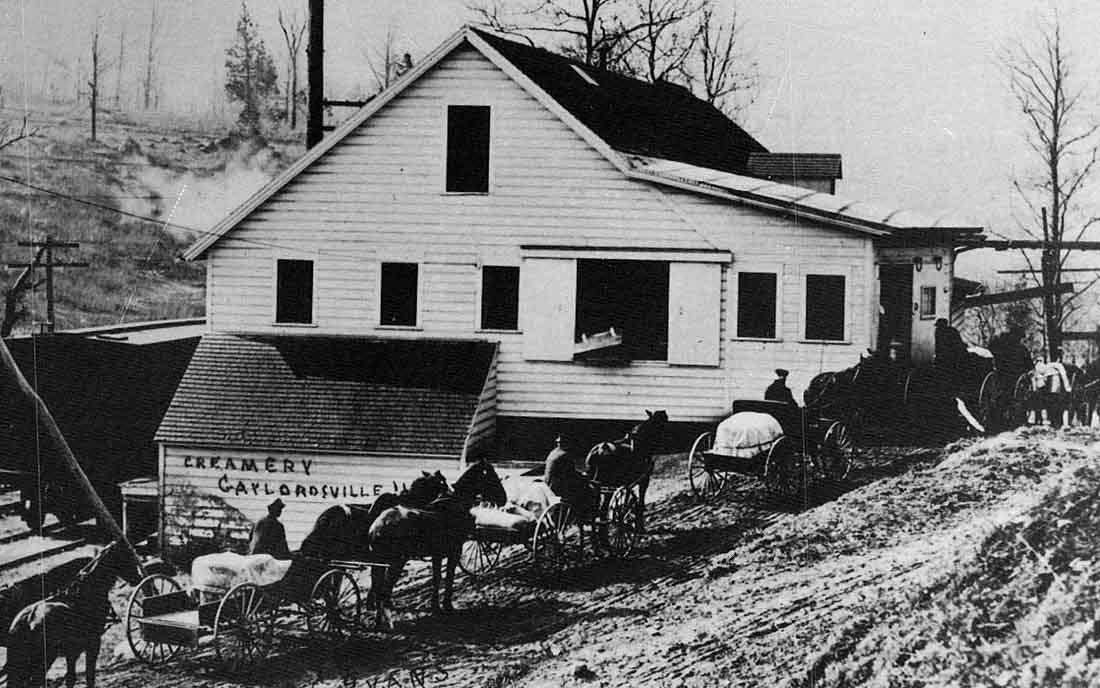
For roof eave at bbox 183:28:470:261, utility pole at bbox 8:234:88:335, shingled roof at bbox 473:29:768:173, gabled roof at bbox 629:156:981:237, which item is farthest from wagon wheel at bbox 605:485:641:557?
utility pole at bbox 8:234:88:335

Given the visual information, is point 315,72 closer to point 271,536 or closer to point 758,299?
point 271,536

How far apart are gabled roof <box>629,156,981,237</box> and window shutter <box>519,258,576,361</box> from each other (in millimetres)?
864

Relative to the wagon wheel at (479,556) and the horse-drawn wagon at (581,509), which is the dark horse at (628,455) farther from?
the wagon wheel at (479,556)

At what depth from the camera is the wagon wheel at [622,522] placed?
263 inches

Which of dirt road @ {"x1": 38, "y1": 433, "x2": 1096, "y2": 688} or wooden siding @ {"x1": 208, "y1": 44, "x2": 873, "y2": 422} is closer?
dirt road @ {"x1": 38, "y1": 433, "x2": 1096, "y2": 688}

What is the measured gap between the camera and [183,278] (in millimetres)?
7570

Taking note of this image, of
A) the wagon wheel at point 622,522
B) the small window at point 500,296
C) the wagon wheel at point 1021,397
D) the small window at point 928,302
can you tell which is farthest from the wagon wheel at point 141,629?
the wagon wheel at point 1021,397

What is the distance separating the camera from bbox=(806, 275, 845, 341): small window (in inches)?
252

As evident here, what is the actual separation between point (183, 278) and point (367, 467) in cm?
217

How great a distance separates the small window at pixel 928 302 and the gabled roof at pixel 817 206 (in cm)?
42

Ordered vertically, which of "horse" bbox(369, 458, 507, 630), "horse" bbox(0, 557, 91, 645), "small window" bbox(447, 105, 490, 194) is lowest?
"horse" bbox(0, 557, 91, 645)

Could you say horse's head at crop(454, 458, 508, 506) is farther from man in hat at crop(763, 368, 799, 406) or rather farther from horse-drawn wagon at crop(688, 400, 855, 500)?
man in hat at crop(763, 368, 799, 406)

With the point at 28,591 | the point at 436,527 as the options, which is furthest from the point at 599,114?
the point at 28,591

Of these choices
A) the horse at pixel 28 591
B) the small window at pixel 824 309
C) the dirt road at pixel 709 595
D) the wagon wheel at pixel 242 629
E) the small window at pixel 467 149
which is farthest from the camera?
the small window at pixel 467 149
